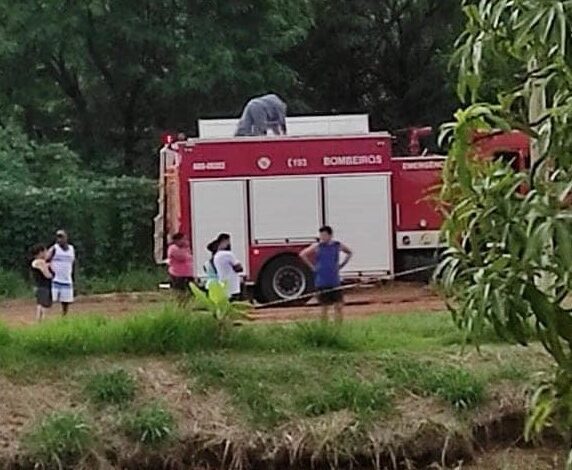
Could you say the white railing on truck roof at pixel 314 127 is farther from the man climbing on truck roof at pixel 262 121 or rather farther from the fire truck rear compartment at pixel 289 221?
the fire truck rear compartment at pixel 289 221

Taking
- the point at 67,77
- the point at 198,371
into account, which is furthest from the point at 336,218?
the point at 67,77

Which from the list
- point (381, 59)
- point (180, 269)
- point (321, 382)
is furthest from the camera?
point (381, 59)

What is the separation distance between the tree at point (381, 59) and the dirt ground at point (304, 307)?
968 centimetres

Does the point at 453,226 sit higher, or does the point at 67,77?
the point at 67,77

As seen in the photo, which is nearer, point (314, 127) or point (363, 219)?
point (363, 219)

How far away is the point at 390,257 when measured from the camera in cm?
2300

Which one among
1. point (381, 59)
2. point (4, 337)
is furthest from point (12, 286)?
point (4, 337)

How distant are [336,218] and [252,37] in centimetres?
972

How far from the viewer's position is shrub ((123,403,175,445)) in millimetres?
12688

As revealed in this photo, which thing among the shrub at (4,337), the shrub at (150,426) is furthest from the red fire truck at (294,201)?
the shrub at (150,426)

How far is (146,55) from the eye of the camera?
32.0 m

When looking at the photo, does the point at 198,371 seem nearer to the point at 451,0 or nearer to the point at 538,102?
the point at 538,102

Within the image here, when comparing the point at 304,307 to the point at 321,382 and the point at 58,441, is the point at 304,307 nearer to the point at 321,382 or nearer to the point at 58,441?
the point at 321,382

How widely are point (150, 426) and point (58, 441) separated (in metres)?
0.82
